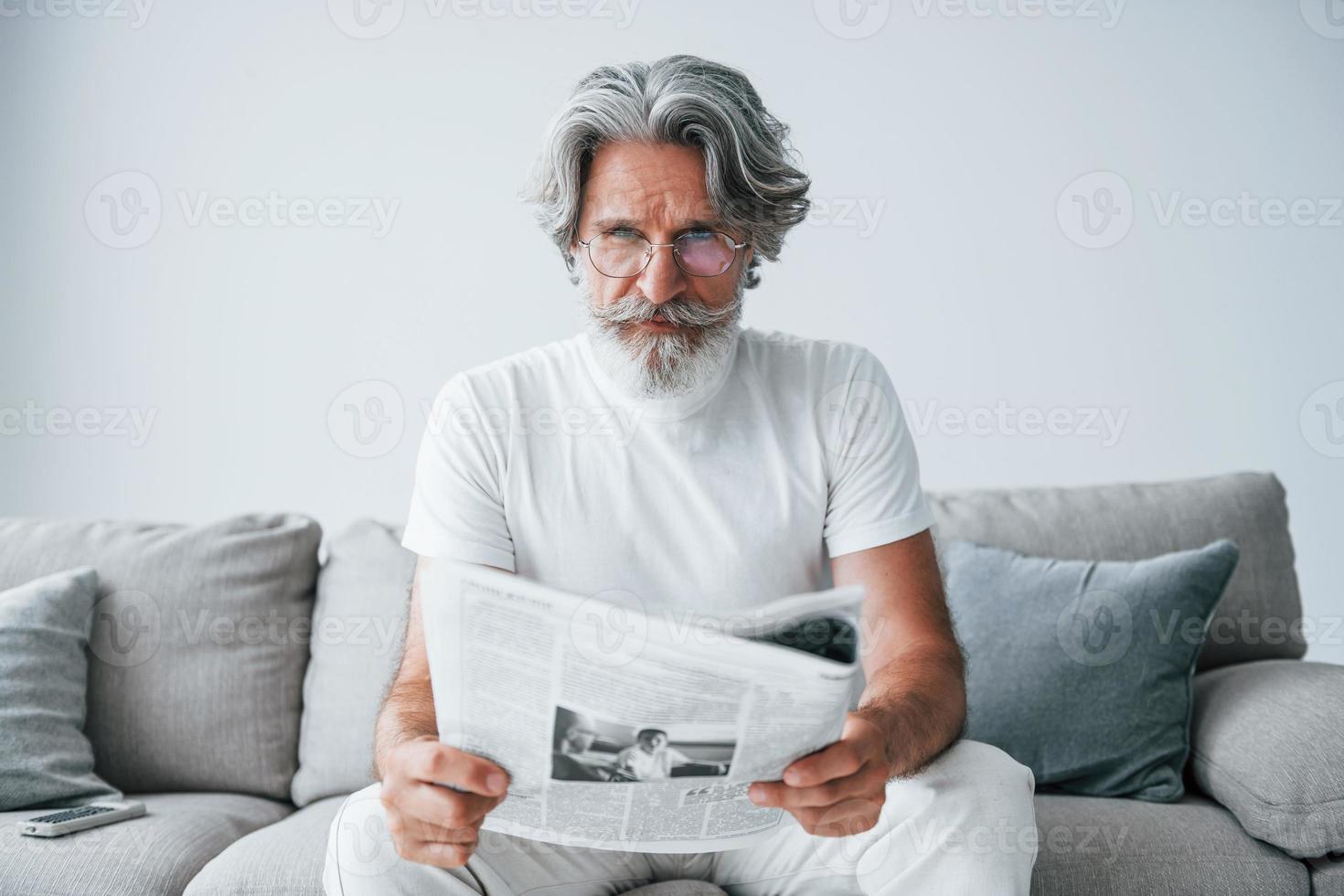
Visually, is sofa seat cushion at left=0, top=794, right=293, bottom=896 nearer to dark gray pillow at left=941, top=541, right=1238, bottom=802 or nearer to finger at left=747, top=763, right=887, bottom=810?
finger at left=747, top=763, right=887, bottom=810

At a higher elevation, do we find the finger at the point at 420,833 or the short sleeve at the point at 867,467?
the short sleeve at the point at 867,467

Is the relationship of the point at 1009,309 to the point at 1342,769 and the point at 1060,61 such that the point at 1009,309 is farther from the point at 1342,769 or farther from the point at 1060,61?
the point at 1342,769

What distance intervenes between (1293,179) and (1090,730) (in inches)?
63.9

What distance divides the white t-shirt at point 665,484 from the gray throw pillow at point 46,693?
79 centimetres

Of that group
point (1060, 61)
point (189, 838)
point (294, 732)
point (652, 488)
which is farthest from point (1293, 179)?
point (189, 838)

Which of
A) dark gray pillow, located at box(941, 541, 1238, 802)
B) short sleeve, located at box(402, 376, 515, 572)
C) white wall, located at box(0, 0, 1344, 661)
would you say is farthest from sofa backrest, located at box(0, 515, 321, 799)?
dark gray pillow, located at box(941, 541, 1238, 802)

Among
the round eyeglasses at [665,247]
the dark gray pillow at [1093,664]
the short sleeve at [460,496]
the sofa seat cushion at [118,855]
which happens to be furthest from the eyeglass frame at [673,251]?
the sofa seat cushion at [118,855]

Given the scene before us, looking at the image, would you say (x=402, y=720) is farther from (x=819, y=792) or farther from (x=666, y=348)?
(x=666, y=348)

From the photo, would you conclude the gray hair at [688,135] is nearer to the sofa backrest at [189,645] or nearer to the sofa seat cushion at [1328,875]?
the sofa backrest at [189,645]

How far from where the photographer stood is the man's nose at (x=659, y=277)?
142 cm

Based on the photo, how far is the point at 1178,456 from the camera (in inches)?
101

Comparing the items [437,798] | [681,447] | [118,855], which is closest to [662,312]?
[681,447]

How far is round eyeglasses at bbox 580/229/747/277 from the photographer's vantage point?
1435mm

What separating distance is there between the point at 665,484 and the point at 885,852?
541 millimetres
